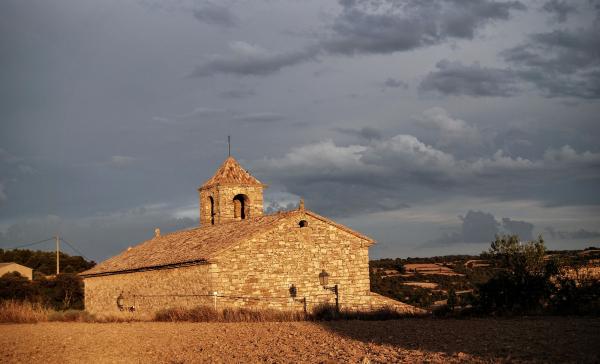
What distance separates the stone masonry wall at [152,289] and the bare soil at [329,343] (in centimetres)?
607

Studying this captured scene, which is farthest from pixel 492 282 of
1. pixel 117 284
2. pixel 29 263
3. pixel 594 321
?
pixel 29 263

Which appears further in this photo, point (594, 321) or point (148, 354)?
point (594, 321)

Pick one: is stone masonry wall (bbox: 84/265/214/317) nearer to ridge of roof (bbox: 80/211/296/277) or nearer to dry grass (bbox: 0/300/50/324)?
ridge of roof (bbox: 80/211/296/277)

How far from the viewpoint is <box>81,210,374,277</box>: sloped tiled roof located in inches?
1006

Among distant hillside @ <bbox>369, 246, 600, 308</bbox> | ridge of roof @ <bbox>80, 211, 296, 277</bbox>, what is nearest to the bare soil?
ridge of roof @ <bbox>80, 211, 296, 277</bbox>

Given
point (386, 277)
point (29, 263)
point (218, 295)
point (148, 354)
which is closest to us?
point (148, 354)

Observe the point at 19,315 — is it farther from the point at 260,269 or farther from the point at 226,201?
the point at 226,201

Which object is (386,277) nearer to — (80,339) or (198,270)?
(198,270)

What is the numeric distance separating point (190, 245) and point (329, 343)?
51.8ft

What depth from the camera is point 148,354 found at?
1345 cm

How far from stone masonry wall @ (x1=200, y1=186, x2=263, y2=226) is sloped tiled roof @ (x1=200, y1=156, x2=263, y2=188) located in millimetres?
236

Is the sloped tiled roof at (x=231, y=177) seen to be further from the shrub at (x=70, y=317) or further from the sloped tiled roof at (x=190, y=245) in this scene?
the shrub at (x=70, y=317)

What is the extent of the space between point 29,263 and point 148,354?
67.9m

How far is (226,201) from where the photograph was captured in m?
33.8
